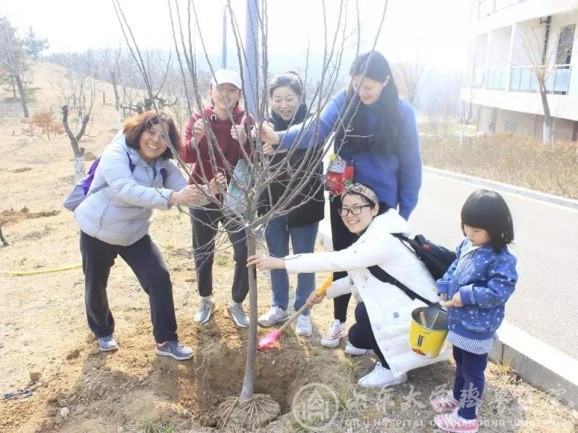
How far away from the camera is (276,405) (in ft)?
8.83

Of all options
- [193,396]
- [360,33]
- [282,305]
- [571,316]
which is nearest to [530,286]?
[571,316]

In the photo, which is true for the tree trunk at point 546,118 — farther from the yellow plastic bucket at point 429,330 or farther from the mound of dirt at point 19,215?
the yellow plastic bucket at point 429,330

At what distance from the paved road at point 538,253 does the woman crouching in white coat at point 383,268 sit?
4.97ft

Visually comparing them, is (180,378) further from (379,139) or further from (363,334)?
(379,139)

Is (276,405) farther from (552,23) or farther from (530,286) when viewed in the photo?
(552,23)

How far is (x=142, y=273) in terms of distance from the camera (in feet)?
9.66

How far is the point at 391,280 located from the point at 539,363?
979 mm

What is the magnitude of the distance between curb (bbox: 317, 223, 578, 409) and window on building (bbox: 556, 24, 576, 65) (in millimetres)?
15595

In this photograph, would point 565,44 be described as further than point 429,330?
Yes

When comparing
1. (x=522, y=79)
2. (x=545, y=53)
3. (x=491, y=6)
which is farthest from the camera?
(x=491, y=6)

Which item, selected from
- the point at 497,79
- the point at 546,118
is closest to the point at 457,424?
the point at 546,118

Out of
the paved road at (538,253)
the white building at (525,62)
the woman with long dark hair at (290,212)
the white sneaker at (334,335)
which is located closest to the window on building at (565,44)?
the white building at (525,62)

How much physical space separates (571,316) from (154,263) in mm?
3145

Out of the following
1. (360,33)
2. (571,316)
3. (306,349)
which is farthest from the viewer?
(571,316)
